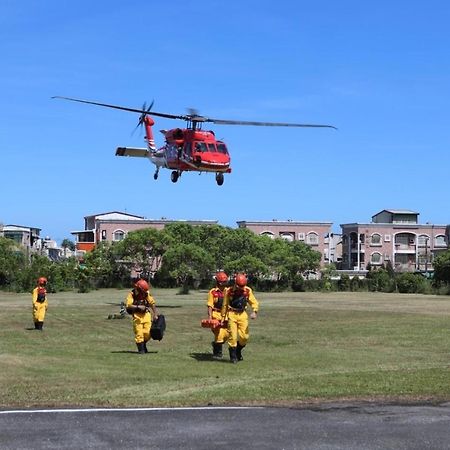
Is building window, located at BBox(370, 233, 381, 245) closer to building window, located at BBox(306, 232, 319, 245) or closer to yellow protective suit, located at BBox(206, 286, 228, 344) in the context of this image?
building window, located at BBox(306, 232, 319, 245)

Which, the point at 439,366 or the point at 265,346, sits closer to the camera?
the point at 439,366

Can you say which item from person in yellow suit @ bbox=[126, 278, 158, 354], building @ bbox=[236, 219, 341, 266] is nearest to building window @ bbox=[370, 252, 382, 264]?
building @ bbox=[236, 219, 341, 266]

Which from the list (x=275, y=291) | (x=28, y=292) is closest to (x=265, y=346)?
(x=28, y=292)

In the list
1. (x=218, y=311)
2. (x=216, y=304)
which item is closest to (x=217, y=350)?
(x=218, y=311)

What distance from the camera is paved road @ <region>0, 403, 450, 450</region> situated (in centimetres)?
795

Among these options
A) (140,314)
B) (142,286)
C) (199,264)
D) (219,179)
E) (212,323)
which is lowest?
(212,323)

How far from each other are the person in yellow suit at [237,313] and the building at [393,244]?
108659 mm

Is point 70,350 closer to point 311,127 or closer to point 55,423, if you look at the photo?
point 55,423

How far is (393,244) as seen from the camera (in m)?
126

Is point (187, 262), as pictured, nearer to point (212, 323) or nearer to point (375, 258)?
point (375, 258)

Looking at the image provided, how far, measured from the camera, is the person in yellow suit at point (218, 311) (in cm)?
1741

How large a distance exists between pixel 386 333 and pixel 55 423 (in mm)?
16217

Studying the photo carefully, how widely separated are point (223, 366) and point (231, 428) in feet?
23.3

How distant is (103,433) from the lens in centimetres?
845
